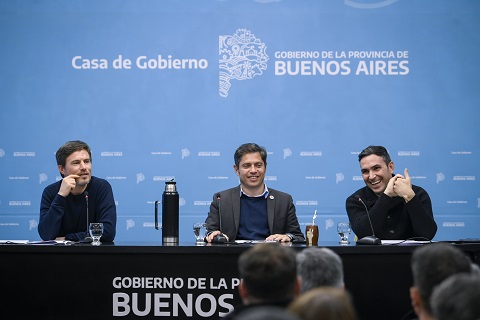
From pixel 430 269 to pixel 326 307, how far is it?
73 centimetres

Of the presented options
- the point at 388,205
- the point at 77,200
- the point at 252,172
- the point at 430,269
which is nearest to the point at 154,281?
the point at 77,200

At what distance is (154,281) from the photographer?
3689 millimetres

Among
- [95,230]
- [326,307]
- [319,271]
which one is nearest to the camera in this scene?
[326,307]

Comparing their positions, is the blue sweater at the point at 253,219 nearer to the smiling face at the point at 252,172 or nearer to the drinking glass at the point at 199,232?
the smiling face at the point at 252,172

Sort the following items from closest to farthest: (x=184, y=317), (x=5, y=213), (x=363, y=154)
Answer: (x=184, y=317), (x=363, y=154), (x=5, y=213)

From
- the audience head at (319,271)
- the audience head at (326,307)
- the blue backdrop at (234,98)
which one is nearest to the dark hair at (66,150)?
the blue backdrop at (234,98)

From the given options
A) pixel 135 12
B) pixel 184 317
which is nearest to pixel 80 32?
pixel 135 12

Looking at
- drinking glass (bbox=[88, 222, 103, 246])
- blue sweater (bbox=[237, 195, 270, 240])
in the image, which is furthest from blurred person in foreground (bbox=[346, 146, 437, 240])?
drinking glass (bbox=[88, 222, 103, 246])

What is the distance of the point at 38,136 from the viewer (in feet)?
19.6

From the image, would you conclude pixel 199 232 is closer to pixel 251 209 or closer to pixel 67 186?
pixel 251 209

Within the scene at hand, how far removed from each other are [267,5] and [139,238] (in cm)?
217

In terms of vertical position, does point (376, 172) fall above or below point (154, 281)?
above

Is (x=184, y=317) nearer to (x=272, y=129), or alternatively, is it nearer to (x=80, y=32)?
(x=272, y=129)

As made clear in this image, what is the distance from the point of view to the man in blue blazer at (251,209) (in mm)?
4590
